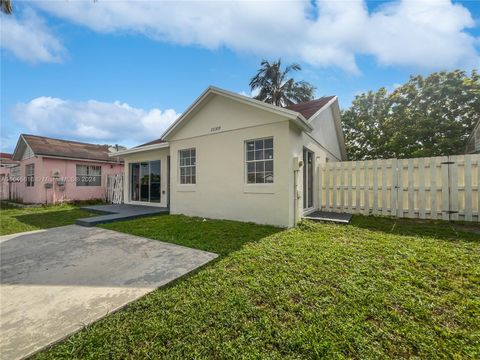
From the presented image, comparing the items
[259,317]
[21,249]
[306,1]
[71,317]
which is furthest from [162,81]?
[259,317]

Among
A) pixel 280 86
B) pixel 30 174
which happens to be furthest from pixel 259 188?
pixel 280 86

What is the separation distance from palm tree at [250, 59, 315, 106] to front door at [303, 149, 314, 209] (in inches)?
565

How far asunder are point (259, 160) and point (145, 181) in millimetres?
7792

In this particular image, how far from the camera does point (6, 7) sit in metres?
8.17

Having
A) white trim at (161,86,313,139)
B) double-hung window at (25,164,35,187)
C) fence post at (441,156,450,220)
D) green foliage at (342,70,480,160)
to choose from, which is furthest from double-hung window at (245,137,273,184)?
double-hung window at (25,164,35,187)

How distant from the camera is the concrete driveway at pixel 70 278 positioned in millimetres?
2367

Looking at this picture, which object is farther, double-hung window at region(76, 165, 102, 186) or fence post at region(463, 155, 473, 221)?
double-hung window at region(76, 165, 102, 186)

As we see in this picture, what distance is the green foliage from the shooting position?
555 inches

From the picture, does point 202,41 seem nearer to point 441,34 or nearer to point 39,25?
point 39,25

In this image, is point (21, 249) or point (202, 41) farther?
point (202, 41)

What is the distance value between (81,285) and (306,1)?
8.74 metres

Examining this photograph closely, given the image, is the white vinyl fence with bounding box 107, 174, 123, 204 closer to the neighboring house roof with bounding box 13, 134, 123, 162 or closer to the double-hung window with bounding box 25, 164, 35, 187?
the neighboring house roof with bounding box 13, 134, 123, 162

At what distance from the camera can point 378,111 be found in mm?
17562

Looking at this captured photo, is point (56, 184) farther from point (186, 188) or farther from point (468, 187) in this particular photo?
point (468, 187)
